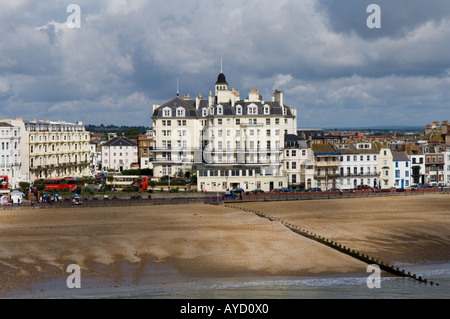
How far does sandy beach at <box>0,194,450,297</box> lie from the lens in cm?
3425

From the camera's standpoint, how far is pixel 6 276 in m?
33.3

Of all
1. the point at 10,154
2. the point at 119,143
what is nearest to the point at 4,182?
the point at 10,154

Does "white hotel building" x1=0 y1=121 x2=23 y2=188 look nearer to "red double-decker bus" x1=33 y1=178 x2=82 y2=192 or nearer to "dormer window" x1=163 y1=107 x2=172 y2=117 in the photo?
"red double-decker bus" x1=33 y1=178 x2=82 y2=192

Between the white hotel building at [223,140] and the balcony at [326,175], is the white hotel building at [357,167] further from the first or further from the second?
the white hotel building at [223,140]

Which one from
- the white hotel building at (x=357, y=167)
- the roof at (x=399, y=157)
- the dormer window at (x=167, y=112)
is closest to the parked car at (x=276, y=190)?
the white hotel building at (x=357, y=167)

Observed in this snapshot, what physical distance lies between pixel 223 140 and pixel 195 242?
126 ft

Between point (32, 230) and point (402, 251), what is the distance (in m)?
27.4

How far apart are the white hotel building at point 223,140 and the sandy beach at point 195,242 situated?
13677mm

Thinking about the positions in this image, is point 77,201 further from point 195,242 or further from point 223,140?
point 195,242

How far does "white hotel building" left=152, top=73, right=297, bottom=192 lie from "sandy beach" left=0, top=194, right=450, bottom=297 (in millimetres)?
13677

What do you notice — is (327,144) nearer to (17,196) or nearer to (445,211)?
(445,211)

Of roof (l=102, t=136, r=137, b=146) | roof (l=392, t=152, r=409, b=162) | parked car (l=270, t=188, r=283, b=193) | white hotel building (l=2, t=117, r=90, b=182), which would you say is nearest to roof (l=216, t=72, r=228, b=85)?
parked car (l=270, t=188, r=283, b=193)

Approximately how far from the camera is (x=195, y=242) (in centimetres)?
4241

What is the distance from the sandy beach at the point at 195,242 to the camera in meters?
34.2
